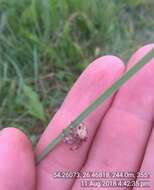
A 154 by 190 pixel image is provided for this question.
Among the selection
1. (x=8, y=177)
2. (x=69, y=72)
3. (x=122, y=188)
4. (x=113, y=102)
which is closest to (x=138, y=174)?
(x=122, y=188)

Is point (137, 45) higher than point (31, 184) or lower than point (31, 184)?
lower

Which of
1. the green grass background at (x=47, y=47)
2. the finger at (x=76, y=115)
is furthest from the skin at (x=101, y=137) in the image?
the green grass background at (x=47, y=47)

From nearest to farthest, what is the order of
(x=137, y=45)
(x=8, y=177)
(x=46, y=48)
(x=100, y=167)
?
(x=8, y=177) < (x=100, y=167) < (x=46, y=48) < (x=137, y=45)

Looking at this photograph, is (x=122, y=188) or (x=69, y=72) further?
(x=69, y=72)

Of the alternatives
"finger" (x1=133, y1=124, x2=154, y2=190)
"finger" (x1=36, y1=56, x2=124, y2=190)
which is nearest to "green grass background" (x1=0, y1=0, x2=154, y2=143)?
"finger" (x1=36, y1=56, x2=124, y2=190)

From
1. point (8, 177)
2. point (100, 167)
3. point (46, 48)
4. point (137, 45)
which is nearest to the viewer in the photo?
point (8, 177)

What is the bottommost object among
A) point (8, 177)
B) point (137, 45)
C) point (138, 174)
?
point (137, 45)

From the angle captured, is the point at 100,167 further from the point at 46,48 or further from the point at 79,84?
the point at 46,48

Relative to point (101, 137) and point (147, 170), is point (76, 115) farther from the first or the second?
point (147, 170)
